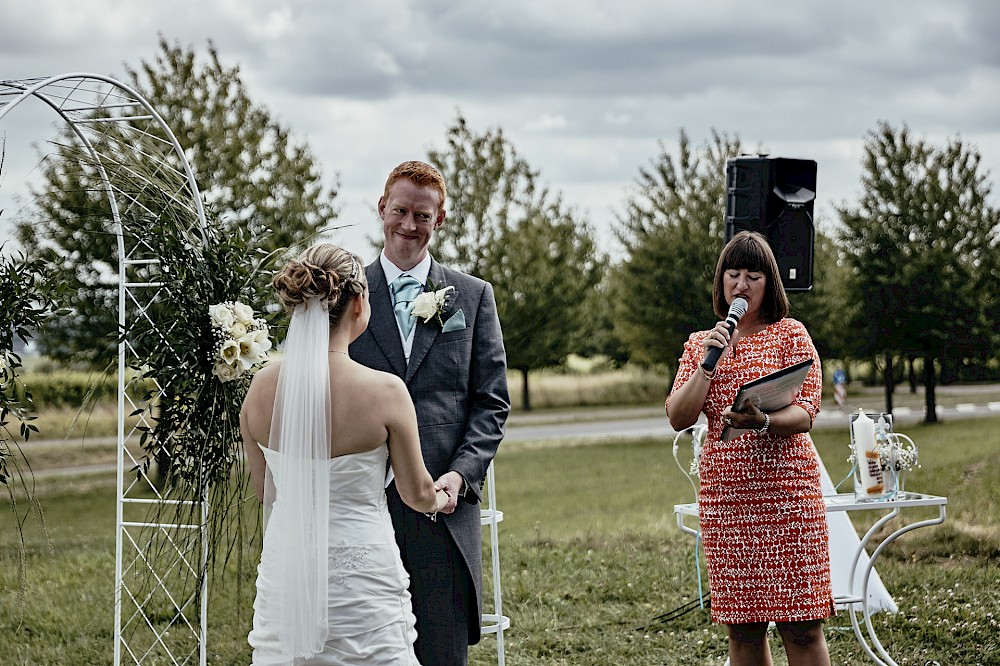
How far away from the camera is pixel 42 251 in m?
11.6

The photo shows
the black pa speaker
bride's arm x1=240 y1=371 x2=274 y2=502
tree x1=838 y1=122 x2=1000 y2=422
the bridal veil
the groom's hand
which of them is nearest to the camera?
the bridal veil

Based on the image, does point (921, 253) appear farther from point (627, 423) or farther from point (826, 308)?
point (627, 423)

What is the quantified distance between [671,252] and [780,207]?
14.5 metres

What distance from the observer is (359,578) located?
2.77 m

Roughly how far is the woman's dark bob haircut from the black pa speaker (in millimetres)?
1851

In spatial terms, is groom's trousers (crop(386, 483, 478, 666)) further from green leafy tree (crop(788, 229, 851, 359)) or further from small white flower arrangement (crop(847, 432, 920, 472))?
green leafy tree (crop(788, 229, 851, 359))

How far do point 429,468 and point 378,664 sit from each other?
2.46 ft

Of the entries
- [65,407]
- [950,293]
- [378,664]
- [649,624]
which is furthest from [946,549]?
[65,407]

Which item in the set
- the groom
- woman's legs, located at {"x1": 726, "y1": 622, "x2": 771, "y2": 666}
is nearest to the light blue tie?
the groom

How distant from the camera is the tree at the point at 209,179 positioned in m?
12.3

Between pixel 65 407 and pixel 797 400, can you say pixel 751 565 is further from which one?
pixel 65 407

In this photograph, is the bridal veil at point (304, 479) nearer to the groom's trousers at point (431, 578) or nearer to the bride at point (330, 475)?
the bride at point (330, 475)

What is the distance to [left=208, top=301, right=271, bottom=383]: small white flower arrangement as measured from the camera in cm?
420

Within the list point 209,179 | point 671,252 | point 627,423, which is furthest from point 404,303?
point 627,423
